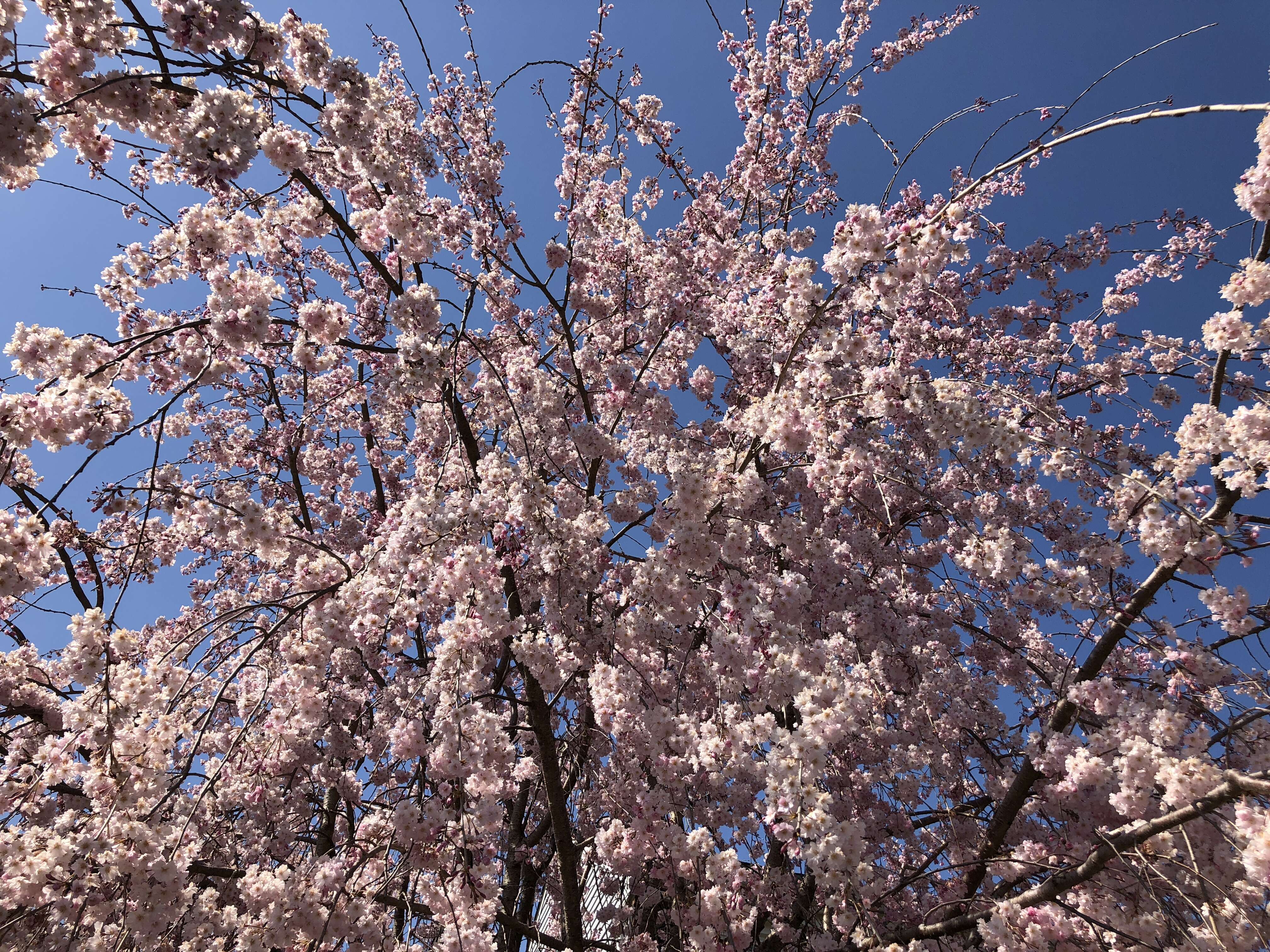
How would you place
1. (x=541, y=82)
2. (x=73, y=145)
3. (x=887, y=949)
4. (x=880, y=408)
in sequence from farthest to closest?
(x=541, y=82) < (x=880, y=408) < (x=73, y=145) < (x=887, y=949)

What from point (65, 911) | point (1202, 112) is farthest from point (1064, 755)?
point (65, 911)

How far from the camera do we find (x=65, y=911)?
4.04 metres

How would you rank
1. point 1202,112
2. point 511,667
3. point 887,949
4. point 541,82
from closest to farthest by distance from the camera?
point 1202,112 < point 887,949 < point 511,667 < point 541,82

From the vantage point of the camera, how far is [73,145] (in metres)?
4.28

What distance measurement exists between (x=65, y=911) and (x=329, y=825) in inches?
128

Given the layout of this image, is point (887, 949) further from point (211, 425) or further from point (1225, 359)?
point (211, 425)

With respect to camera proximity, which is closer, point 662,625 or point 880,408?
point 880,408

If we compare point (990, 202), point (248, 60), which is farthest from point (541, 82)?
point (990, 202)

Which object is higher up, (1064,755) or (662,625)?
(662,625)

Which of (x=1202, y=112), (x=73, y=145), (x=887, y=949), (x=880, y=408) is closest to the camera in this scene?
(x=1202, y=112)

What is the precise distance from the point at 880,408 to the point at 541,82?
718 cm

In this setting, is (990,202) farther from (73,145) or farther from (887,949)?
(73,145)

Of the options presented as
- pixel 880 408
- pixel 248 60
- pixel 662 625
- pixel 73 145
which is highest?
pixel 248 60

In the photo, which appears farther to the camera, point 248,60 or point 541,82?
point 541,82
